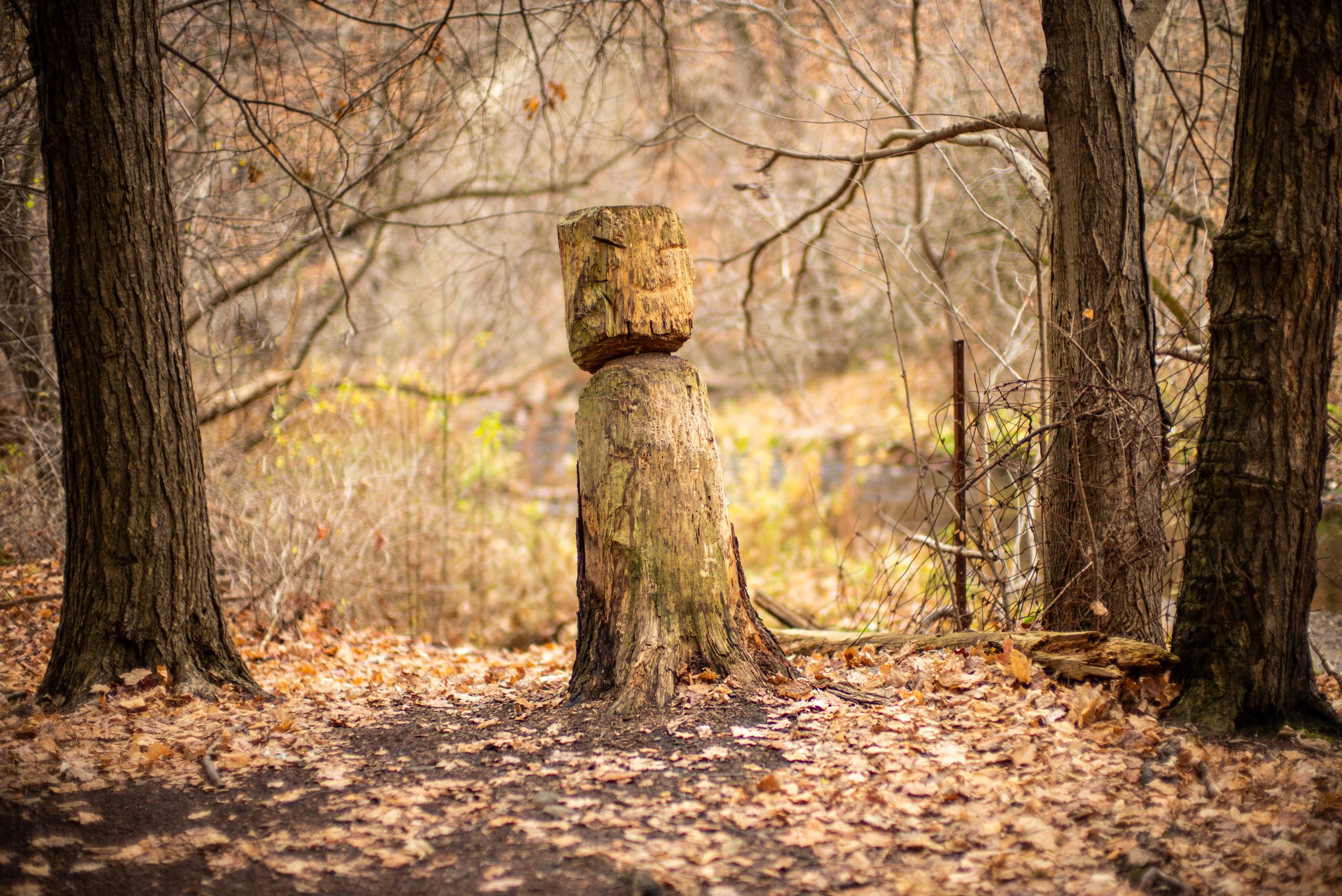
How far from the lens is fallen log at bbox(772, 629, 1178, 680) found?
344 cm

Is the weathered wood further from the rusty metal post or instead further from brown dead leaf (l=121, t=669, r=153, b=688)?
brown dead leaf (l=121, t=669, r=153, b=688)

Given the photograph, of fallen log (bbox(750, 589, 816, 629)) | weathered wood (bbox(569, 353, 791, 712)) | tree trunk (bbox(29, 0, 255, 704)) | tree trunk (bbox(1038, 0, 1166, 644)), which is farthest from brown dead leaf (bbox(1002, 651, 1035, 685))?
tree trunk (bbox(29, 0, 255, 704))

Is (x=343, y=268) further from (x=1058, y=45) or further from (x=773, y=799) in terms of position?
(x=773, y=799)

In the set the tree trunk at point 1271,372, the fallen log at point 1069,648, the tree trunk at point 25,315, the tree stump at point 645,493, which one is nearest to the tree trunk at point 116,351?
the tree stump at point 645,493

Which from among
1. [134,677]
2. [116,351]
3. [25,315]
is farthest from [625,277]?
[25,315]

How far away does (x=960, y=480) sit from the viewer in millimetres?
4730

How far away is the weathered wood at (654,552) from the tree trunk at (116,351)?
191 cm

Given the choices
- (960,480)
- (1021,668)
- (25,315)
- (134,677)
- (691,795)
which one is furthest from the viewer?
(25,315)

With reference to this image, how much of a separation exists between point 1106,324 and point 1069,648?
144cm

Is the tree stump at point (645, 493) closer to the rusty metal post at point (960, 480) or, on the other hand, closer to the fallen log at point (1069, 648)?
the fallen log at point (1069, 648)

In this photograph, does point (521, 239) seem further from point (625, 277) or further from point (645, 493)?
point (645, 493)

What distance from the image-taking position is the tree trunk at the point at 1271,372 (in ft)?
9.68

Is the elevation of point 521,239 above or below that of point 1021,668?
above

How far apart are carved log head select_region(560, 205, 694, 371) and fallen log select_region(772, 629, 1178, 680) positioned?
1.92 metres
